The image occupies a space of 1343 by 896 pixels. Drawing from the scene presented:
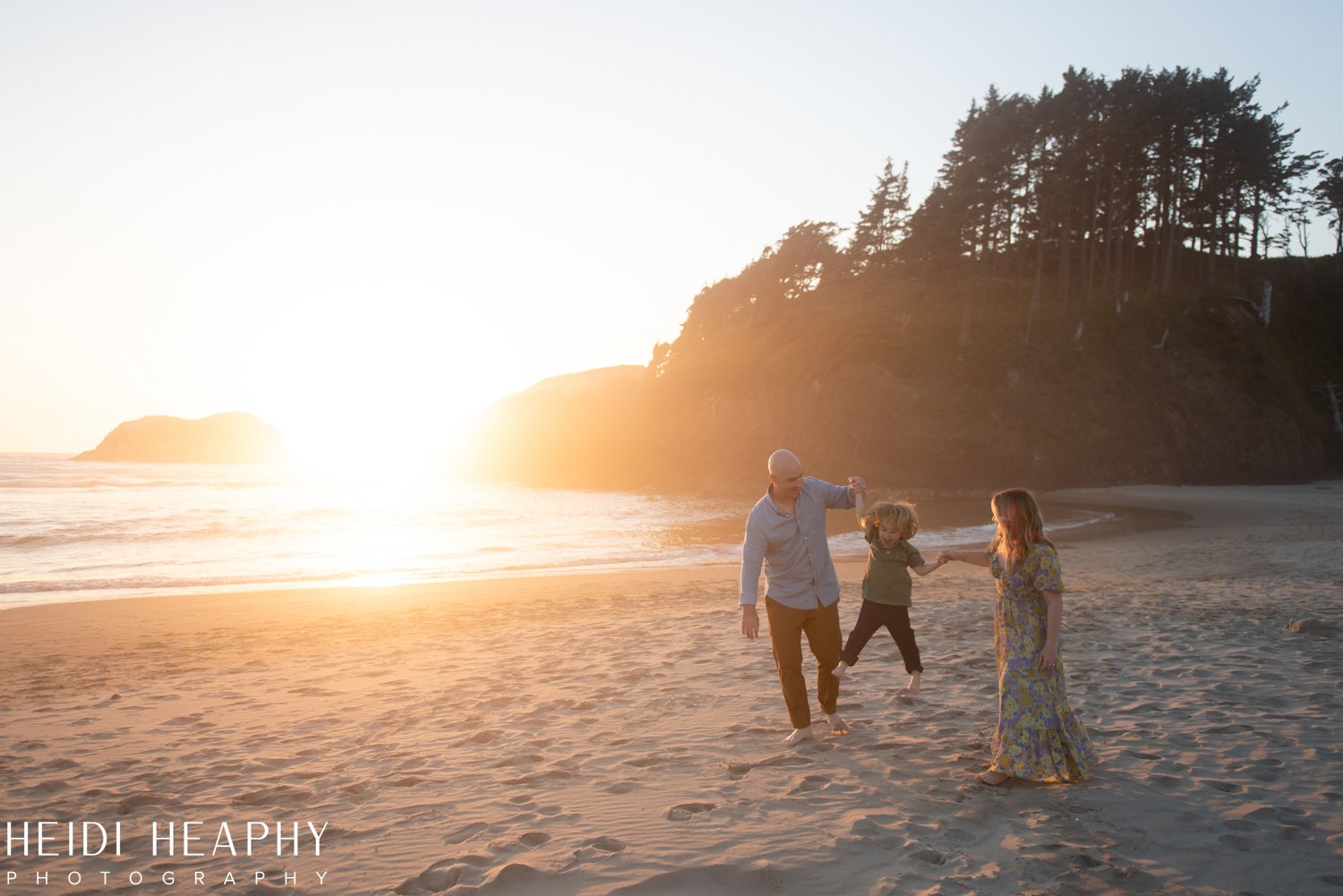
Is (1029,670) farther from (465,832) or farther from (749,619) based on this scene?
(465,832)

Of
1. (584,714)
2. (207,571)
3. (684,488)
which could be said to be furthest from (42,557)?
(684,488)

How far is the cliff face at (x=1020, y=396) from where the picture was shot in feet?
130

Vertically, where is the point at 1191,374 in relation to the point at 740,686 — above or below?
above

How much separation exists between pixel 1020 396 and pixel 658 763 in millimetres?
41871

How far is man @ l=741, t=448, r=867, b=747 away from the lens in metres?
4.96

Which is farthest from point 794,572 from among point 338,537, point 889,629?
point 338,537

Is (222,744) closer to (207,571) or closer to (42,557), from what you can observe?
(207,571)

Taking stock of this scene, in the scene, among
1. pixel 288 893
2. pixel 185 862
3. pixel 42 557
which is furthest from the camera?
pixel 42 557

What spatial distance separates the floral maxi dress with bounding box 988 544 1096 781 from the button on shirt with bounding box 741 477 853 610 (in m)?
1.11

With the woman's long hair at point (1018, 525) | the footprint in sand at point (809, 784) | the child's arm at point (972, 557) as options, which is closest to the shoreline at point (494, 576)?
the footprint in sand at point (809, 784)

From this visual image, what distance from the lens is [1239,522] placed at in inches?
882

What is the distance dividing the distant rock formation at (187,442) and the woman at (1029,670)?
140065mm

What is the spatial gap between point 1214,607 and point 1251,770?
630cm

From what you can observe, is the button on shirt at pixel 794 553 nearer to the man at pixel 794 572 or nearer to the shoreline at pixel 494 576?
the man at pixel 794 572
